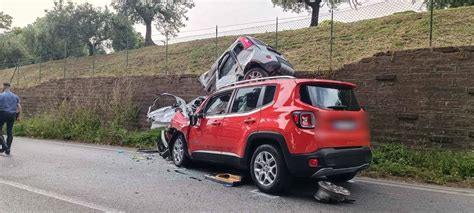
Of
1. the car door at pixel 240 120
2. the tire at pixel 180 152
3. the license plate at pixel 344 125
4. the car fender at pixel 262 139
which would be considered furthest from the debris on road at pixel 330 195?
the tire at pixel 180 152

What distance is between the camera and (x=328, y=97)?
6.62m

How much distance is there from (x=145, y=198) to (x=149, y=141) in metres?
7.23

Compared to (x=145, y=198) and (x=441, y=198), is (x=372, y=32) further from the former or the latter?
(x=145, y=198)

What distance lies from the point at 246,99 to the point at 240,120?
41cm

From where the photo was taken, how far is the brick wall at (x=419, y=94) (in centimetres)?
949

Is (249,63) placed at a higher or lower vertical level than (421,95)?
higher

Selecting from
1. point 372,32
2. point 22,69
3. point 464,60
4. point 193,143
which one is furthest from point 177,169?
point 22,69

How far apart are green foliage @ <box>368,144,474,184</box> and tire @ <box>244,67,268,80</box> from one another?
315 centimetres

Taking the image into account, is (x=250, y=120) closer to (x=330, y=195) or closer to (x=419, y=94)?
(x=330, y=195)

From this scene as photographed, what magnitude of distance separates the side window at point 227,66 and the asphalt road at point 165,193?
9.94 ft

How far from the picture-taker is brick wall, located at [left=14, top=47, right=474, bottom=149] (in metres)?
9.49

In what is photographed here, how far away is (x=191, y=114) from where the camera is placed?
874 centimetres

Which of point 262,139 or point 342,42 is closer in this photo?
point 262,139

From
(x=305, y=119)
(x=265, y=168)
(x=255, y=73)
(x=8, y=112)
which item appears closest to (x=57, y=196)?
(x=265, y=168)
